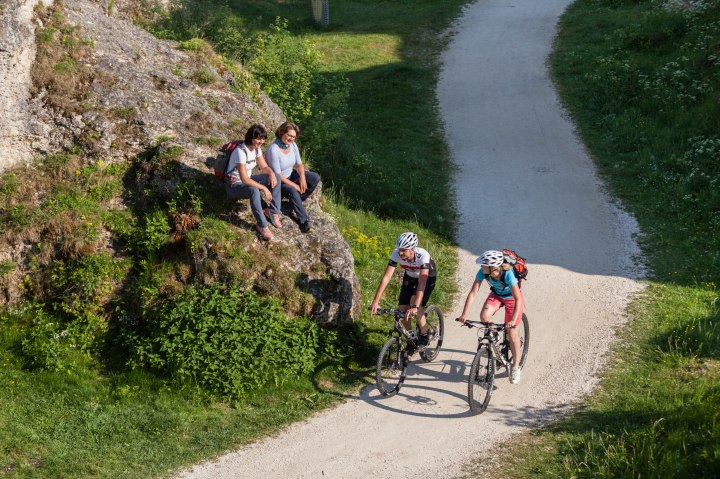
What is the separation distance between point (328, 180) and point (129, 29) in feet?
17.5

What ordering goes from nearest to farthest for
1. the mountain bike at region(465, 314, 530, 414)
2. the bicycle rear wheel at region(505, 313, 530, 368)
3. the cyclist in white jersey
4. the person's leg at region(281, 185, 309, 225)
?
the mountain bike at region(465, 314, 530, 414) < the cyclist in white jersey < the bicycle rear wheel at region(505, 313, 530, 368) < the person's leg at region(281, 185, 309, 225)

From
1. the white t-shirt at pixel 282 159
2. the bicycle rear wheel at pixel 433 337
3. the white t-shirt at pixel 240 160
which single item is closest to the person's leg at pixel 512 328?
the bicycle rear wheel at pixel 433 337

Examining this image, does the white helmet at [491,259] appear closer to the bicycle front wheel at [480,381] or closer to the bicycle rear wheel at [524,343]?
the bicycle front wheel at [480,381]

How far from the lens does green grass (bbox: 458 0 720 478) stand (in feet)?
30.7

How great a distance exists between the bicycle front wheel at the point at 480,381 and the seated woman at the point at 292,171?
378 centimetres

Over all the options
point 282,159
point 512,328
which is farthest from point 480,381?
point 282,159

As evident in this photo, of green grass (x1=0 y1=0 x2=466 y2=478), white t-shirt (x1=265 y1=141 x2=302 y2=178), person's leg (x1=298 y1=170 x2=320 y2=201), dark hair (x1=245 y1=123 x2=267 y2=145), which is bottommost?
green grass (x1=0 y1=0 x2=466 y2=478)

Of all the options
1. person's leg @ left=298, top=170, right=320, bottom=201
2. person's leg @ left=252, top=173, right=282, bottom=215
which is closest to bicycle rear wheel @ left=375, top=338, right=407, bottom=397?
person's leg @ left=252, top=173, right=282, bottom=215

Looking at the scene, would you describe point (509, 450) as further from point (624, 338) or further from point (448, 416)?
point (624, 338)

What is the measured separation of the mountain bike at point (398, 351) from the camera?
11078 mm

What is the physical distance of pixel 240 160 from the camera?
12.0m

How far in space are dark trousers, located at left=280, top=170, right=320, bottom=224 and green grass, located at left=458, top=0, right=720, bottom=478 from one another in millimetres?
5071

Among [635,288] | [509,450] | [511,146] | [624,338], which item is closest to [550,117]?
[511,146]

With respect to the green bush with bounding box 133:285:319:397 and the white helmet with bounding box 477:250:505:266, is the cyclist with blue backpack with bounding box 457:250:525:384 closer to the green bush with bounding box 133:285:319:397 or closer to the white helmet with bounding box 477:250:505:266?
the white helmet with bounding box 477:250:505:266
